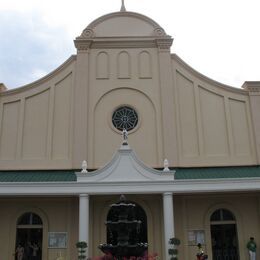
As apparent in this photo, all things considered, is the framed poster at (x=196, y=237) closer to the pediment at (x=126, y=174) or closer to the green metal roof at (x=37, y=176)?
the pediment at (x=126, y=174)

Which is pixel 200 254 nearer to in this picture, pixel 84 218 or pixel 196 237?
pixel 196 237

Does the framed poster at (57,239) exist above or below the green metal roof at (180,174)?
below

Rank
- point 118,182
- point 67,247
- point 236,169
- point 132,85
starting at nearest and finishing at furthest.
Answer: point 118,182 < point 67,247 < point 236,169 < point 132,85

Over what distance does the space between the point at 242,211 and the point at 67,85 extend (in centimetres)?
1158

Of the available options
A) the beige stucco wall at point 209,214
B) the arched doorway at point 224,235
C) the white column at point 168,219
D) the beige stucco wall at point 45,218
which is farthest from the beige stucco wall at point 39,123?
the arched doorway at point 224,235

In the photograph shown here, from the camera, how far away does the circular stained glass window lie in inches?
867

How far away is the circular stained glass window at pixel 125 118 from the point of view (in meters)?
22.0

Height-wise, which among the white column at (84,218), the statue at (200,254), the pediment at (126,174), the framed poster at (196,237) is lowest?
the statue at (200,254)

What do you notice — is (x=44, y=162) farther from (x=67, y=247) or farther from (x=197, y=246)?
(x=197, y=246)

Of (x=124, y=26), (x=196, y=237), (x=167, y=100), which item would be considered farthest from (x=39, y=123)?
(x=196, y=237)

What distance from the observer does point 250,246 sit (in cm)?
1906

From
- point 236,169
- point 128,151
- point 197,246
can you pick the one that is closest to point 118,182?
point 128,151

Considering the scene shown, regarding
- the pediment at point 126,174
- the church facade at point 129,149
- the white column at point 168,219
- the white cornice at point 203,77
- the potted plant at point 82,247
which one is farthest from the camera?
the white cornice at point 203,77

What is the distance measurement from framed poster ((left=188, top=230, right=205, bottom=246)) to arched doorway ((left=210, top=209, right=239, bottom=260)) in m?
0.61
